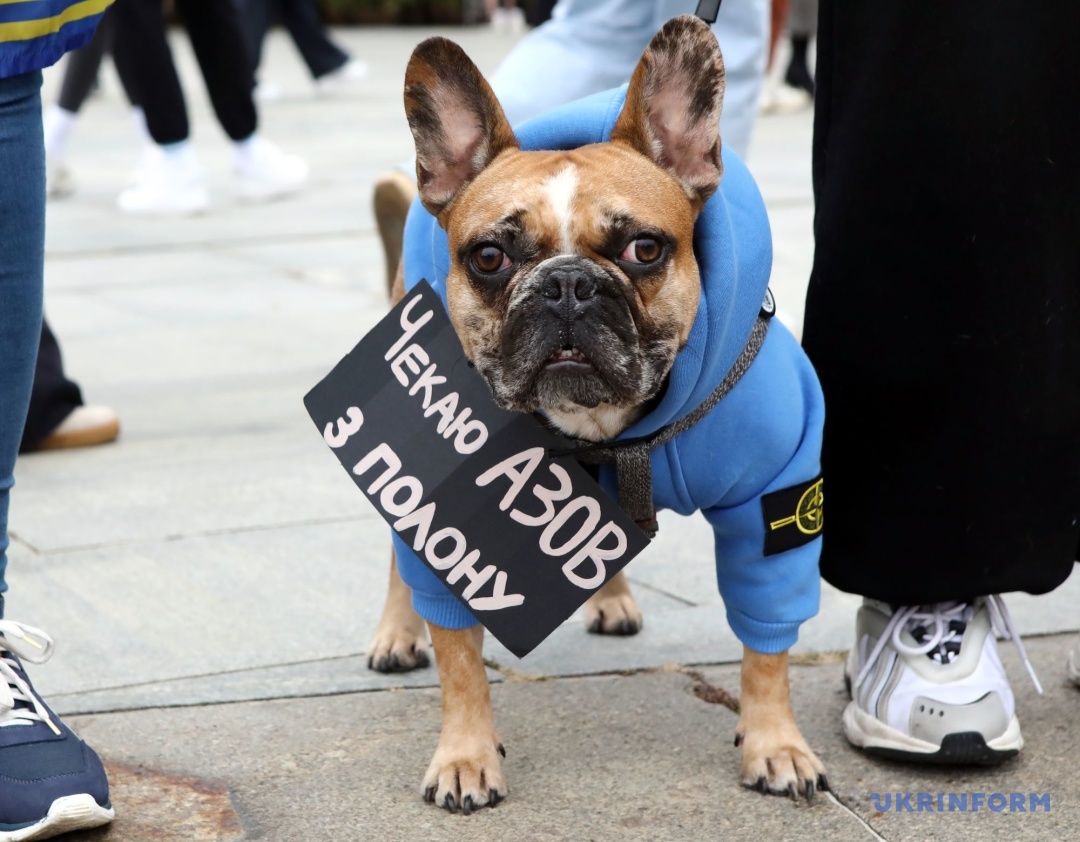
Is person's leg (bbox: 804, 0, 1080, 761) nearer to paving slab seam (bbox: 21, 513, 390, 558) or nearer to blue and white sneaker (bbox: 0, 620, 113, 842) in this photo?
blue and white sneaker (bbox: 0, 620, 113, 842)

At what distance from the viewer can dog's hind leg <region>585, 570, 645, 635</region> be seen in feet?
11.3

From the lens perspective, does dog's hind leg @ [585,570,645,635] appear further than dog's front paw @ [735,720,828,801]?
Yes

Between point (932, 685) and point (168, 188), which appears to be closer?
point (932, 685)

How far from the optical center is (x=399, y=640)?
3287 millimetres

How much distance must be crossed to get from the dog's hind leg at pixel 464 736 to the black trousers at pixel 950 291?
0.81 m

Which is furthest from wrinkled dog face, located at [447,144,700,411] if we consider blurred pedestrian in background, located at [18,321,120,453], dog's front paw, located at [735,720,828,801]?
blurred pedestrian in background, located at [18,321,120,453]

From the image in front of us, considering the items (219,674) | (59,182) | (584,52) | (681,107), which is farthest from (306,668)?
(59,182)

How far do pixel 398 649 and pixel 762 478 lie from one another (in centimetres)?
104

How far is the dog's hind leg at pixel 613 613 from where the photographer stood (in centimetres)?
344

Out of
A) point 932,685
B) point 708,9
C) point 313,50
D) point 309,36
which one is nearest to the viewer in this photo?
point 932,685

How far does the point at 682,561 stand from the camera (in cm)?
398

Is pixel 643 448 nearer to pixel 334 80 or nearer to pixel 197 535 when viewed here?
pixel 197 535

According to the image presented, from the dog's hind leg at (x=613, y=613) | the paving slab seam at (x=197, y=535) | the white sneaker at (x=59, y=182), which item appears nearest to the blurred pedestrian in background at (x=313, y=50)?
the white sneaker at (x=59, y=182)

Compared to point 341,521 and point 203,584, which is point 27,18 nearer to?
point 203,584
